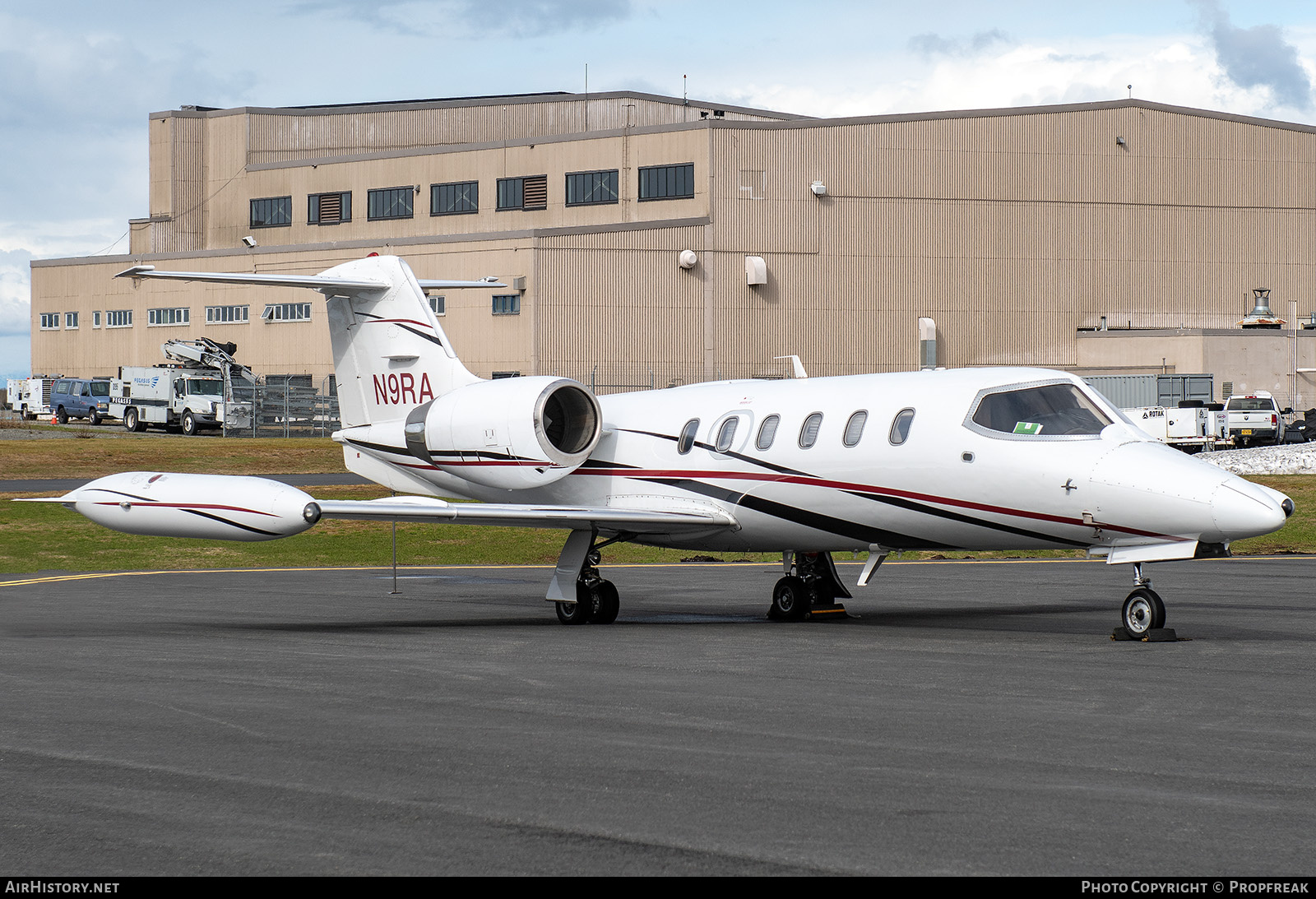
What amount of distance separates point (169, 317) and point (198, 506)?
205ft

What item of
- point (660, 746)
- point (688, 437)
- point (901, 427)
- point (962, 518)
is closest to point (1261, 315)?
point (688, 437)

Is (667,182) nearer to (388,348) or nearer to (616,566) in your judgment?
(616,566)

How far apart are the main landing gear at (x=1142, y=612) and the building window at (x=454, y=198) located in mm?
58079

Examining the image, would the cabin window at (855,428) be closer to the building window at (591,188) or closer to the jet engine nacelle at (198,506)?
the jet engine nacelle at (198,506)

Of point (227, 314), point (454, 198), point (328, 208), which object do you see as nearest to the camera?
point (454, 198)

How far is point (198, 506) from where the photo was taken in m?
16.5

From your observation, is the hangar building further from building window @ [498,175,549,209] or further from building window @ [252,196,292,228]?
building window @ [252,196,292,228]

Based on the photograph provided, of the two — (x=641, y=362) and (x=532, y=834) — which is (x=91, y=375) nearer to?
(x=641, y=362)

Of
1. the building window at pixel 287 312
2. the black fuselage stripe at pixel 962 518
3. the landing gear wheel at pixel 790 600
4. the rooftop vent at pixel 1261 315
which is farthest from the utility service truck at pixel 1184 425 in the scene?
the black fuselage stripe at pixel 962 518

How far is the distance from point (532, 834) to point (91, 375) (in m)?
79.2

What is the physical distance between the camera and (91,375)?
80.7 metres

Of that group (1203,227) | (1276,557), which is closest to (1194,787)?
(1276,557)

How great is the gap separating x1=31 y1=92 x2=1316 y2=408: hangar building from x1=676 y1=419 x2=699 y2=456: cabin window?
43.5 meters

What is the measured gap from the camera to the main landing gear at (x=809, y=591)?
61.5 ft
